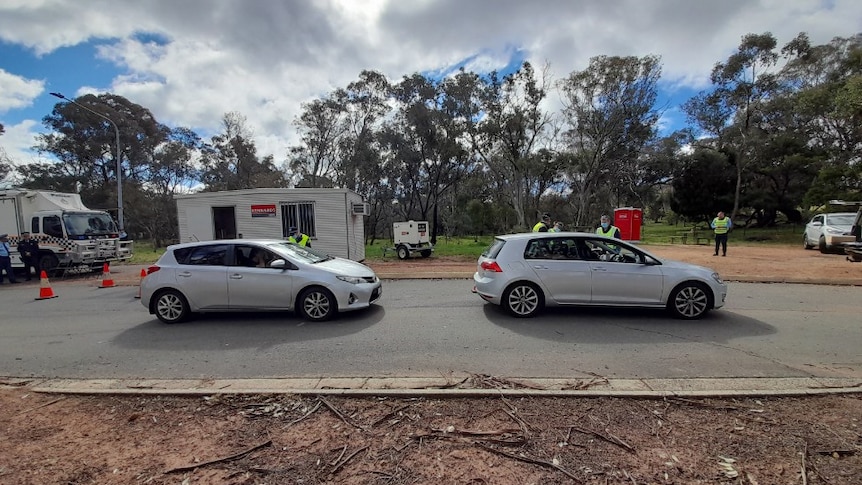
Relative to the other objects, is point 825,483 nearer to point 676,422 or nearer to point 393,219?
point 676,422

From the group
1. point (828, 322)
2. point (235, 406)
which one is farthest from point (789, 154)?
point (235, 406)

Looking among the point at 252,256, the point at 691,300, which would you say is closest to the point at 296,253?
the point at 252,256

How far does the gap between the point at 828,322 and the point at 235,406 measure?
27.7 feet

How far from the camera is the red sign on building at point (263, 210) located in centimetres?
1472

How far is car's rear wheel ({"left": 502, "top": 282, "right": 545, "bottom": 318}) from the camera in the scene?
6898 mm

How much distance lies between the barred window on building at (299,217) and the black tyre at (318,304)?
8387 mm

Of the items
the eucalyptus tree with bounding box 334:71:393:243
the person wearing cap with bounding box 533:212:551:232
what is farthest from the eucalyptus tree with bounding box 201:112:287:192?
the person wearing cap with bounding box 533:212:551:232

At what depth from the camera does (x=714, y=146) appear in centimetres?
3566

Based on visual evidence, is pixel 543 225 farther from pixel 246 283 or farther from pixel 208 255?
pixel 208 255

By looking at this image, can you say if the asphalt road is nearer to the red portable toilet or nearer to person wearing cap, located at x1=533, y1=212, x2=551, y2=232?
person wearing cap, located at x1=533, y1=212, x2=551, y2=232

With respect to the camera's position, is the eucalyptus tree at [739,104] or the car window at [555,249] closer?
the car window at [555,249]

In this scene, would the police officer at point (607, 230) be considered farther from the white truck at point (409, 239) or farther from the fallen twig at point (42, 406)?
the white truck at point (409, 239)

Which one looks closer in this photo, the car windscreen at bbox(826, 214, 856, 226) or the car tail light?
the car tail light

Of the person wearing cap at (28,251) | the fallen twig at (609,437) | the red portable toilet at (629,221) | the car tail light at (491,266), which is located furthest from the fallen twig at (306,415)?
the red portable toilet at (629,221)
